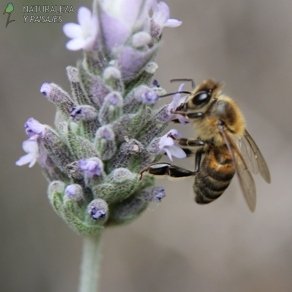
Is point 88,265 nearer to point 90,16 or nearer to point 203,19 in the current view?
point 90,16

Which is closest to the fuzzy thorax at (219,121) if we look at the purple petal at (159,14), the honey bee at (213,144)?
the honey bee at (213,144)

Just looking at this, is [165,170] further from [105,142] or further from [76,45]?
[76,45]

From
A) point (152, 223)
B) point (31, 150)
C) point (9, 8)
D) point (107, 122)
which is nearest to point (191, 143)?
point (107, 122)

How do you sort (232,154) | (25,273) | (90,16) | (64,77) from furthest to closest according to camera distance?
(64,77)
(25,273)
(232,154)
(90,16)

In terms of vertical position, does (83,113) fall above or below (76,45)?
below

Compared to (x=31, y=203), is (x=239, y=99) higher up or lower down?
higher up

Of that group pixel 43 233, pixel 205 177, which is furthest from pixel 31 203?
pixel 205 177

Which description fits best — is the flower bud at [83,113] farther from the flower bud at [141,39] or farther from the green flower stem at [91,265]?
the green flower stem at [91,265]

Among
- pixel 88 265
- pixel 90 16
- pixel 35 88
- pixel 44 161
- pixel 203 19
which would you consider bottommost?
pixel 88 265
